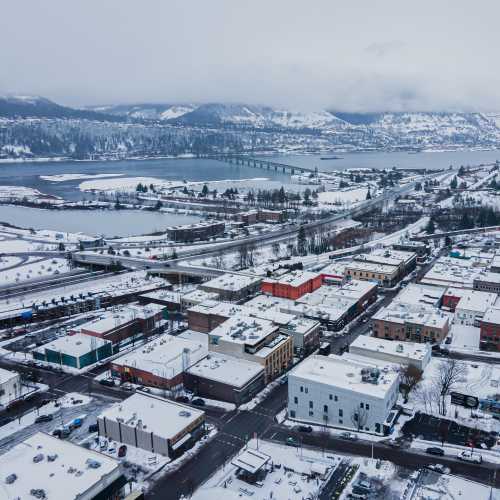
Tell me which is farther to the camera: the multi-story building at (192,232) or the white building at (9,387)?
the multi-story building at (192,232)

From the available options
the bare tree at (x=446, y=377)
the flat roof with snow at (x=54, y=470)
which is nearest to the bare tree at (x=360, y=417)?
the bare tree at (x=446, y=377)

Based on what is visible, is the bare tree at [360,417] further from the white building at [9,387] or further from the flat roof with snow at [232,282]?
the flat roof with snow at [232,282]

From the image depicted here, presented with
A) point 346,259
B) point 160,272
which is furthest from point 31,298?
point 346,259

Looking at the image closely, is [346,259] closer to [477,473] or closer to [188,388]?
[188,388]

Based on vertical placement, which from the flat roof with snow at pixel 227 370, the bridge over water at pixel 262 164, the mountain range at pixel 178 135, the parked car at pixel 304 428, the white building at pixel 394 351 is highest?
the mountain range at pixel 178 135

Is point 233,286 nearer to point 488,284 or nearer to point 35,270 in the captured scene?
point 488,284

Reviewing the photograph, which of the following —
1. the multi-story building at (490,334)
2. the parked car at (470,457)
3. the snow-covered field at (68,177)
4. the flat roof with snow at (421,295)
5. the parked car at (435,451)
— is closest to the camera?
the parked car at (470,457)
